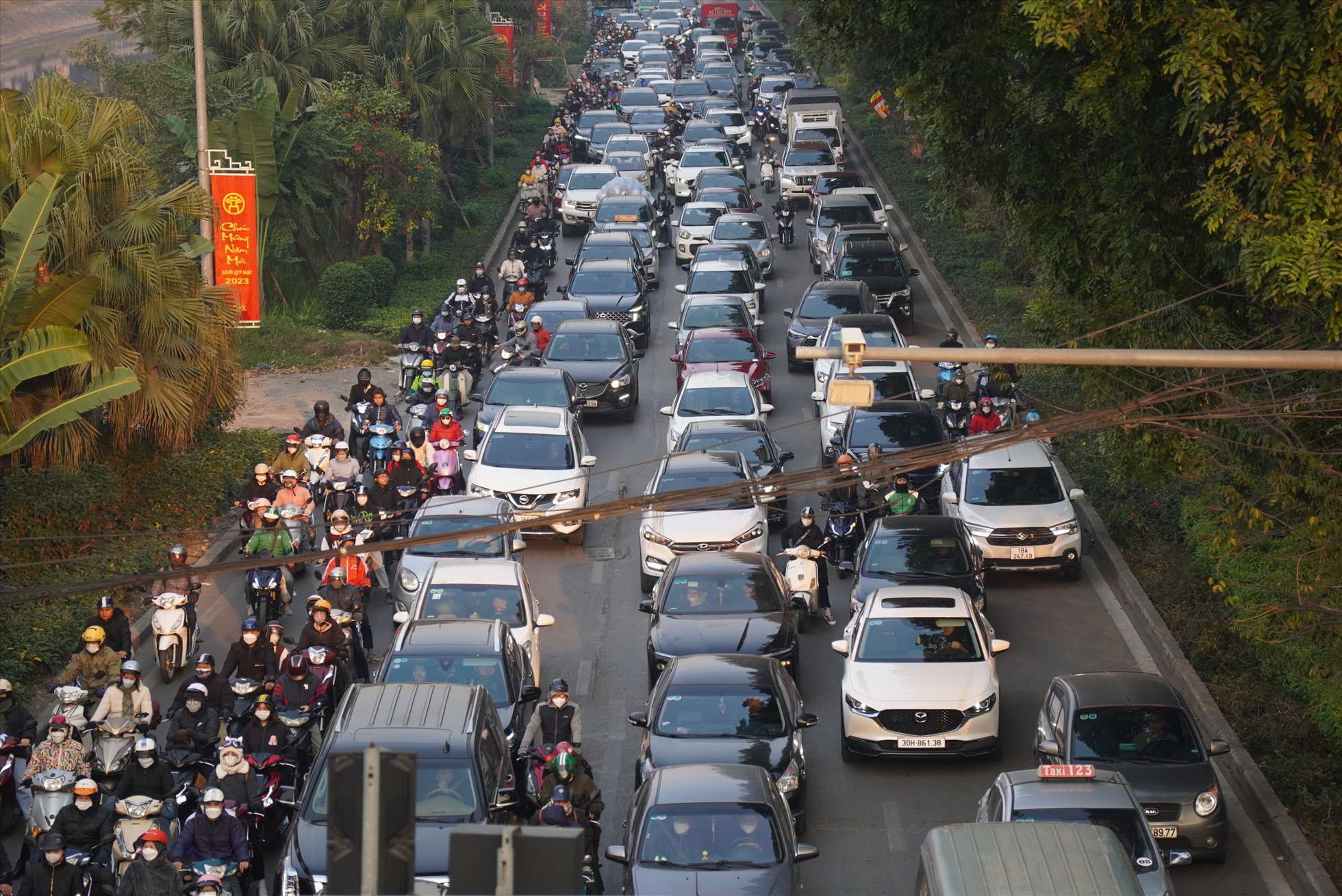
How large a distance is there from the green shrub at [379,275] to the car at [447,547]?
1748 cm

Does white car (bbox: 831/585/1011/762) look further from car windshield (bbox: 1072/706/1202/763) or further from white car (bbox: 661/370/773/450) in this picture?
white car (bbox: 661/370/773/450)

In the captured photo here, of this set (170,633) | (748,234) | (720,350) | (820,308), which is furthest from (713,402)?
(748,234)

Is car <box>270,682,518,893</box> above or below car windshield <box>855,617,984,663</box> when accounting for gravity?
above

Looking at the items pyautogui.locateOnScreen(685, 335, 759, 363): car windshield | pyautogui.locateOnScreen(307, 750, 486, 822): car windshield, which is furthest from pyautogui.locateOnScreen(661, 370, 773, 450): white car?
pyautogui.locateOnScreen(307, 750, 486, 822): car windshield

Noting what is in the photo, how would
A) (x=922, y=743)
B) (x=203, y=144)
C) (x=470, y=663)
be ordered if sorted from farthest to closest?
(x=203, y=144), (x=922, y=743), (x=470, y=663)

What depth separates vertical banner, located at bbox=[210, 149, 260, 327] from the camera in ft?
83.8

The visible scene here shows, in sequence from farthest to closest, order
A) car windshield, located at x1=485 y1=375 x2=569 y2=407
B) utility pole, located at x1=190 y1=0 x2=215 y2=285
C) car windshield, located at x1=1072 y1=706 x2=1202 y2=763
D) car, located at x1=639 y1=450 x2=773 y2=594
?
car windshield, located at x1=485 y1=375 x2=569 y2=407, utility pole, located at x1=190 y1=0 x2=215 y2=285, car, located at x1=639 y1=450 x2=773 y2=594, car windshield, located at x1=1072 y1=706 x2=1202 y2=763

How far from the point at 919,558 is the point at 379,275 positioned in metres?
21.2

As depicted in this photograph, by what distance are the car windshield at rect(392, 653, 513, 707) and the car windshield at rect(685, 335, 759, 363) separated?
536 inches

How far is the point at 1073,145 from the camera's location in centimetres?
1691

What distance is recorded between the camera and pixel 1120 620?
21.0 m

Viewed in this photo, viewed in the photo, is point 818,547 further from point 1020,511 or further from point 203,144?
point 203,144

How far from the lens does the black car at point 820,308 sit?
102 feet

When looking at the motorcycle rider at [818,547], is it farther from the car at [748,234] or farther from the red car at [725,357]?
the car at [748,234]
